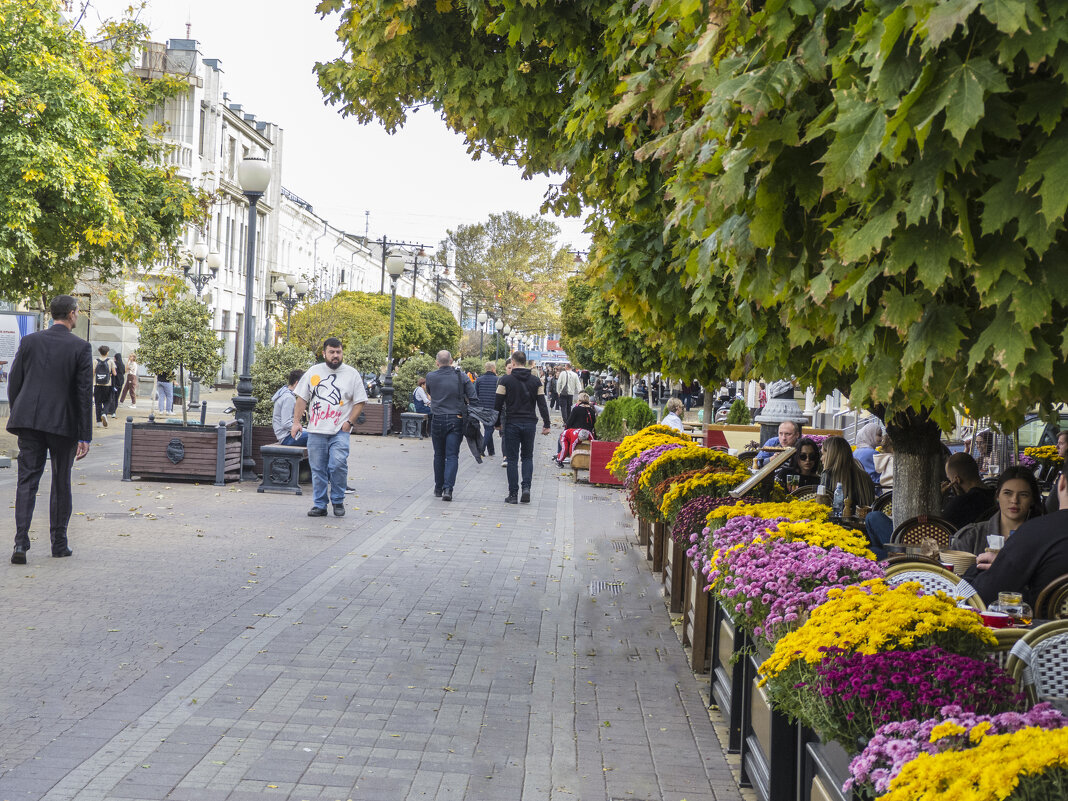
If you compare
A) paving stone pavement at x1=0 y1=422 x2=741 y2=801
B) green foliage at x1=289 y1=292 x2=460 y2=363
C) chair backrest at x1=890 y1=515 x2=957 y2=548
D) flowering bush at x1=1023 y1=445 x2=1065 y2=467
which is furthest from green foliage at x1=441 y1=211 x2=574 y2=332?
chair backrest at x1=890 y1=515 x2=957 y2=548

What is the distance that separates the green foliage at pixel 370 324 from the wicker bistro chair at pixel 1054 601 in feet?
62.5

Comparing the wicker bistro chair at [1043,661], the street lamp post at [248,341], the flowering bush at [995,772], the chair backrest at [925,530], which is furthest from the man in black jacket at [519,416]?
the flowering bush at [995,772]

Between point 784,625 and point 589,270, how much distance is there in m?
3.26

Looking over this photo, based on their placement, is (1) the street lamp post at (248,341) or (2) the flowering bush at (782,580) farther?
(1) the street lamp post at (248,341)

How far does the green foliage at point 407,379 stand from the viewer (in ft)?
93.8

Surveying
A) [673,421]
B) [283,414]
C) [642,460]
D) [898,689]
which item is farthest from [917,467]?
[673,421]

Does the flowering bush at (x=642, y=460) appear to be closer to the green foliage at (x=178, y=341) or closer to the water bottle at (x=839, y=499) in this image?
the water bottle at (x=839, y=499)

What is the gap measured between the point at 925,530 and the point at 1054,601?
2576 millimetres

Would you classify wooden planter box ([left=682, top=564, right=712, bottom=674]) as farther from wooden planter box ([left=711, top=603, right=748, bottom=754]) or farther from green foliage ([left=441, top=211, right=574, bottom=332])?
green foliage ([left=441, top=211, right=574, bottom=332])

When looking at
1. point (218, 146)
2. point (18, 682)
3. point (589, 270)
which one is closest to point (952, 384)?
point (589, 270)

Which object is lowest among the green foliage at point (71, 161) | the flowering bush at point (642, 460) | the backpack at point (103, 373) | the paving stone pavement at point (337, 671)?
the paving stone pavement at point (337, 671)

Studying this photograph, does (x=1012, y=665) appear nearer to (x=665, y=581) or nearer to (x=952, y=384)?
(x=952, y=384)

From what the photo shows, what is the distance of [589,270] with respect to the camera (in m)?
6.88

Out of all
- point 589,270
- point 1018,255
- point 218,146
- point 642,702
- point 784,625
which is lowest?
point 642,702
